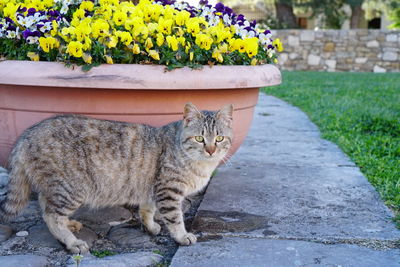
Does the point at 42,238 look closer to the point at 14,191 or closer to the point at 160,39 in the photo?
the point at 14,191

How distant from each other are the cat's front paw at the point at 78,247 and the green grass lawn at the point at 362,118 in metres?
1.80

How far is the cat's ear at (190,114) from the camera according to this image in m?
2.69

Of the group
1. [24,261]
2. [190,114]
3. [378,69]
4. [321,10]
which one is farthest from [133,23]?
[321,10]

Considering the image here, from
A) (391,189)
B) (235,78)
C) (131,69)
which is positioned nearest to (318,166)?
(391,189)

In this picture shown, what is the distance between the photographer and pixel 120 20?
9.77ft

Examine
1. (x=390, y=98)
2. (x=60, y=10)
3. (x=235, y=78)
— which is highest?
(x=60, y=10)

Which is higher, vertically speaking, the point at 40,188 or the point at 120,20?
the point at 120,20

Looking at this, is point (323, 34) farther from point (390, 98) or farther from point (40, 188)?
point (40, 188)

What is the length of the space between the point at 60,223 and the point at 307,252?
1298 millimetres

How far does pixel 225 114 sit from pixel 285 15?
1726cm

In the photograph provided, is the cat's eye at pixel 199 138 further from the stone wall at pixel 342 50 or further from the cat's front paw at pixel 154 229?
the stone wall at pixel 342 50

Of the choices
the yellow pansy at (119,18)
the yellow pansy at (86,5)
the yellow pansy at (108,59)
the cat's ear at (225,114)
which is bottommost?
the cat's ear at (225,114)

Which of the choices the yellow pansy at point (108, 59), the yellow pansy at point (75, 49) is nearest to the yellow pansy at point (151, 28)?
the yellow pansy at point (108, 59)

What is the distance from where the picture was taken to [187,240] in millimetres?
A: 2559
